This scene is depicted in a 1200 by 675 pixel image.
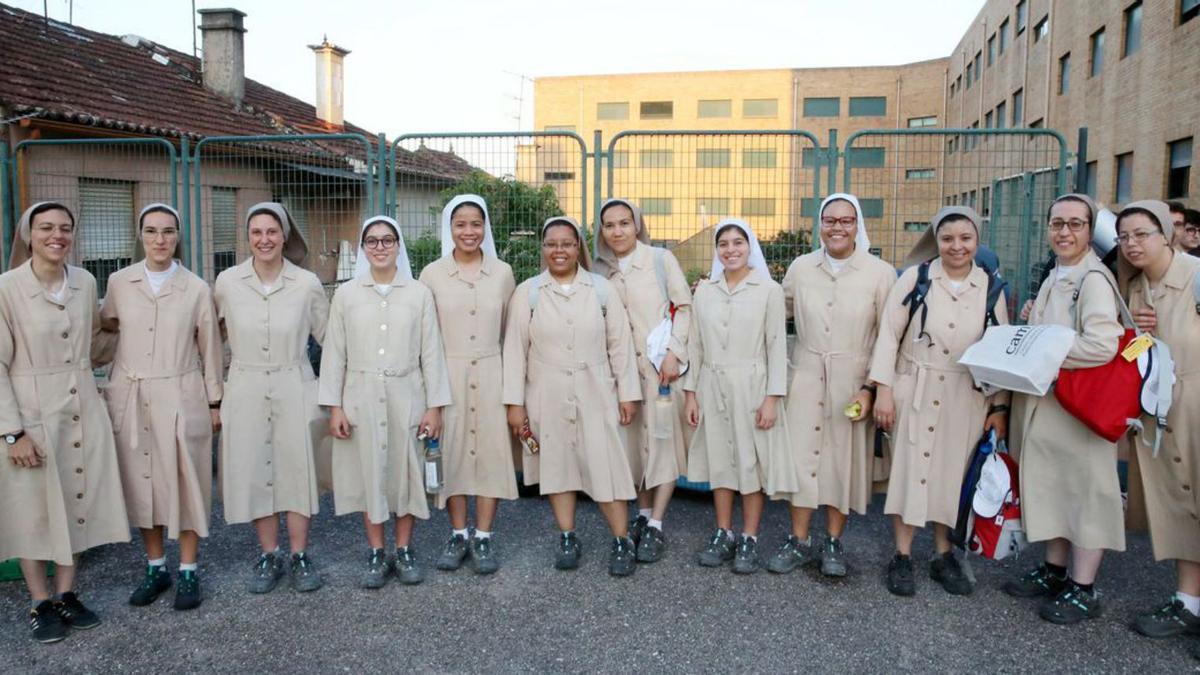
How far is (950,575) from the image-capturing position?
177 inches

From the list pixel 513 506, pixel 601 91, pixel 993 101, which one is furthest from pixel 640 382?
pixel 601 91

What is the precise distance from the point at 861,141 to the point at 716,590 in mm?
3533

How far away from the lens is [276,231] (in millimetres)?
4387

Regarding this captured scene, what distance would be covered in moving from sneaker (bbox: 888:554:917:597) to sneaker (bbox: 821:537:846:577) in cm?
25

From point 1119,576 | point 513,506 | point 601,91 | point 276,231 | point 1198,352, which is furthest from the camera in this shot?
point 601,91

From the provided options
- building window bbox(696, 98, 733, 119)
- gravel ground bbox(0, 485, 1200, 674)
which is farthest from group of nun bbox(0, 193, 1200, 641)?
building window bbox(696, 98, 733, 119)

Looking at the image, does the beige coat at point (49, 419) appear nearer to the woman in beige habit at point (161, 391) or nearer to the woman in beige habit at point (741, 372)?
the woman in beige habit at point (161, 391)

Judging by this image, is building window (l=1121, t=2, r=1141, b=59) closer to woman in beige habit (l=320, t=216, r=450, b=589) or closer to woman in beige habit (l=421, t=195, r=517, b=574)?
woman in beige habit (l=421, t=195, r=517, b=574)

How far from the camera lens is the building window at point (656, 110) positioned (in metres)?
52.1

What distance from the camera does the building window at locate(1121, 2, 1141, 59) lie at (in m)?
19.4

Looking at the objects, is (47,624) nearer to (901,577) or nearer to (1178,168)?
(901,577)

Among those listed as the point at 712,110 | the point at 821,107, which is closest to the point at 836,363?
the point at 821,107

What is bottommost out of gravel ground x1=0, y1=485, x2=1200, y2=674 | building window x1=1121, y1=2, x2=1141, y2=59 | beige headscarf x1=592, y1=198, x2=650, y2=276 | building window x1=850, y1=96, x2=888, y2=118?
gravel ground x1=0, y1=485, x2=1200, y2=674

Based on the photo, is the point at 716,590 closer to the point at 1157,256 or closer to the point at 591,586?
the point at 591,586
